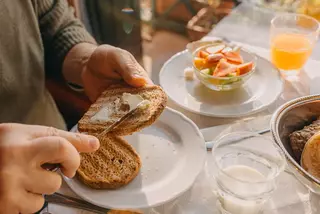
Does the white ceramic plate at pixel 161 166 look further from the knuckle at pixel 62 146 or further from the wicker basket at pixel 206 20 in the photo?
the wicker basket at pixel 206 20

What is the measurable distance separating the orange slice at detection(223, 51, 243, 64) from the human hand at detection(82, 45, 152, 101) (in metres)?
0.24

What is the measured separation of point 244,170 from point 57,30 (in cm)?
70

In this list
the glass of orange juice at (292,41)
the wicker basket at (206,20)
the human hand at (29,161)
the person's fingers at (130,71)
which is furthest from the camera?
Result: the wicker basket at (206,20)

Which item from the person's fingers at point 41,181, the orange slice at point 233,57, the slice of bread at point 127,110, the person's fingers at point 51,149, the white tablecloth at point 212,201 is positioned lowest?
the white tablecloth at point 212,201

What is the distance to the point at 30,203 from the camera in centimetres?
66

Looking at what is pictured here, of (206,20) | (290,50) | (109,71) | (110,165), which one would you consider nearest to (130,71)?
(109,71)

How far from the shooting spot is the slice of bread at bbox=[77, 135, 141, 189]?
771 millimetres

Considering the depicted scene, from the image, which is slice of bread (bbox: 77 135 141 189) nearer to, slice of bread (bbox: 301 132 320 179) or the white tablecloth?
the white tablecloth

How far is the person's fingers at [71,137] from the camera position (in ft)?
2.18

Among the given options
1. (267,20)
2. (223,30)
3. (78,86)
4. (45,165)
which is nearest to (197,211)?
(45,165)

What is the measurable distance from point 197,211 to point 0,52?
Result: 0.64 metres

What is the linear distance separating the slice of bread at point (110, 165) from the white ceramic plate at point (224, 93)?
0.21m

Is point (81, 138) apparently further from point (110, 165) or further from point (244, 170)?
point (244, 170)

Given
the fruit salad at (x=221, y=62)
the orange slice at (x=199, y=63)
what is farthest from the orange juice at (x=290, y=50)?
the orange slice at (x=199, y=63)
